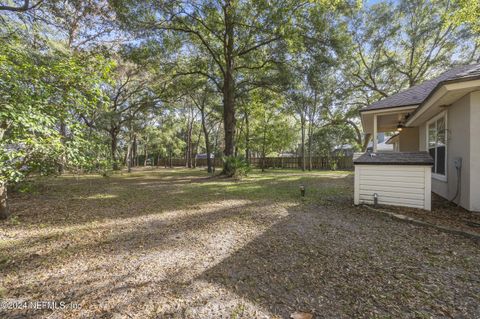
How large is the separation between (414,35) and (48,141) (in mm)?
19525

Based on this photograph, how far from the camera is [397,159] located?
4.94 metres

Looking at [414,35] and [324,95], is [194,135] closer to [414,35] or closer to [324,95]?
[324,95]

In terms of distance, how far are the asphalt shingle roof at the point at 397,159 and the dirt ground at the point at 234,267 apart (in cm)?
142

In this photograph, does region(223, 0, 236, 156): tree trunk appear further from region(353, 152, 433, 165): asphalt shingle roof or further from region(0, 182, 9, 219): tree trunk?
region(0, 182, 9, 219): tree trunk

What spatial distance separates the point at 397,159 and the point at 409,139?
620 centimetres

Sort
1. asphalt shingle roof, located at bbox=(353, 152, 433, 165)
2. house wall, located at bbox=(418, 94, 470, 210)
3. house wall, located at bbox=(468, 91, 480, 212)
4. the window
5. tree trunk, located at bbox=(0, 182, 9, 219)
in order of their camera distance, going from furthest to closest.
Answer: the window → asphalt shingle roof, located at bbox=(353, 152, 433, 165) → house wall, located at bbox=(418, 94, 470, 210) → house wall, located at bbox=(468, 91, 480, 212) → tree trunk, located at bbox=(0, 182, 9, 219)

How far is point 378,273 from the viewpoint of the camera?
2.28 meters

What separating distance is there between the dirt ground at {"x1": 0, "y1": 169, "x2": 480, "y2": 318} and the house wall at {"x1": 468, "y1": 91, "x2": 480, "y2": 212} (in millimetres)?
1866

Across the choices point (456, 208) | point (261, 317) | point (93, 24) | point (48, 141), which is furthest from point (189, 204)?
point (93, 24)

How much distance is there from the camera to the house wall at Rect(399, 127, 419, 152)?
9.23 meters

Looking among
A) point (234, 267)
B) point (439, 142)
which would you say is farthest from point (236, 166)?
point (234, 267)

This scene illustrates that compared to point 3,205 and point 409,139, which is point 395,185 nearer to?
point 409,139

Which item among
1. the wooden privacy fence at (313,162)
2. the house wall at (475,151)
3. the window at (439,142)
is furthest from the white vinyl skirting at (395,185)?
the wooden privacy fence at (313,162)

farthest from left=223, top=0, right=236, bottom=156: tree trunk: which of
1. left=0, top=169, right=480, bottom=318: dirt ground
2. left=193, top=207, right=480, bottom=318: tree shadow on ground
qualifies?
left=193, top=207, right=480, bottom=318: tree shadow on ground
